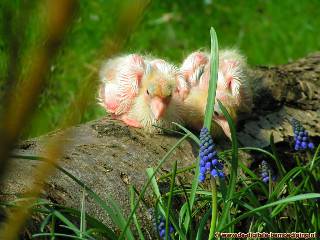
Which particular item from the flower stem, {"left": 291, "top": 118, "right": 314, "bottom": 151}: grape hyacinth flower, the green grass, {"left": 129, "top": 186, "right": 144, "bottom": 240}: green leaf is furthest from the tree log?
the green grass

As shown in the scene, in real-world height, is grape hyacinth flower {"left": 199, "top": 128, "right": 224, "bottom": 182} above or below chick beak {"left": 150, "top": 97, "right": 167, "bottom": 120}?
below

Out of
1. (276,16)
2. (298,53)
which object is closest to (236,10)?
(276,16)

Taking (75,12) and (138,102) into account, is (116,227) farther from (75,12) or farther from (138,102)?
(75,12)

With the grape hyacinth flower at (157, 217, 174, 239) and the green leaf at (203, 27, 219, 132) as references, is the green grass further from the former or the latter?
the grape hyacinth flower at (157, 217, 174, 239)

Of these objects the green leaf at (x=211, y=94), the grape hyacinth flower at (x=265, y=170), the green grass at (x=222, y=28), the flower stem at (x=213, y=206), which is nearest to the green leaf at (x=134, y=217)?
the flower stem at (x=213, y=206)

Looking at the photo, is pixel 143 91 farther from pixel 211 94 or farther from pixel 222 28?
pixel 222 28

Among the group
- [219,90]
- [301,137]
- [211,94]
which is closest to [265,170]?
[301,137]
